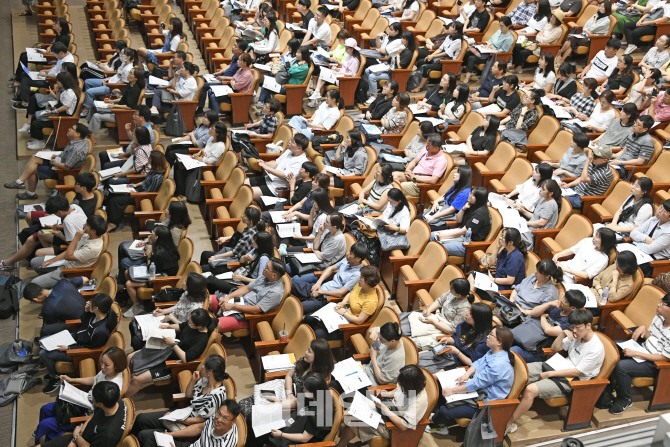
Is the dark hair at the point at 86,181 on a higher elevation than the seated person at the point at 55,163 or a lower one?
higher

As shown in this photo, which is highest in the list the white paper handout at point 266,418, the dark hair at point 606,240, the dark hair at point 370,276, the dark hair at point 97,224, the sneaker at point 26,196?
the dark hair at point 606,240

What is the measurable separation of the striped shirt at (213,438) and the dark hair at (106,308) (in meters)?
1.23

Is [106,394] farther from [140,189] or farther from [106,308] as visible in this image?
[140,189]

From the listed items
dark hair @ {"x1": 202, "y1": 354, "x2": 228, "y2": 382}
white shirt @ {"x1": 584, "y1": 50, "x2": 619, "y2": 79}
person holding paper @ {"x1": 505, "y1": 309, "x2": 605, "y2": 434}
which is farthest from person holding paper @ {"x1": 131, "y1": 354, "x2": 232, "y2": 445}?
white shirt @ {"x1": 584, "y1": 50, "x2": 619, "y2": 79}

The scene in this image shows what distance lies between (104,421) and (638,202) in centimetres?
459

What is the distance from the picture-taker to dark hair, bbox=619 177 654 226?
18.8 feet

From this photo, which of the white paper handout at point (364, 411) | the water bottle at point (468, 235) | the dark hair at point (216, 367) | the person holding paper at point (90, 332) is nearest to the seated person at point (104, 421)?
the dark hair at point (216, 367)

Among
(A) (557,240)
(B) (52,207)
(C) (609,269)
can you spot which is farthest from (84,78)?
(C) (609,269)

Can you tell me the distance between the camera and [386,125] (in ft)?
25.2

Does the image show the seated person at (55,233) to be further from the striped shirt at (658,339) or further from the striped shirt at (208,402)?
the striped shirt at (658,339)

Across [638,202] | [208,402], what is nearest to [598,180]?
[638,202]

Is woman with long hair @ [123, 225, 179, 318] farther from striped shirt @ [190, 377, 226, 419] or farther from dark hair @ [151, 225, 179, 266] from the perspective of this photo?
striped shirt @ [190, 377, 226, 419]

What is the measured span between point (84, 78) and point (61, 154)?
1.85 metres

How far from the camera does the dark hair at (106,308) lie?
197 inches
